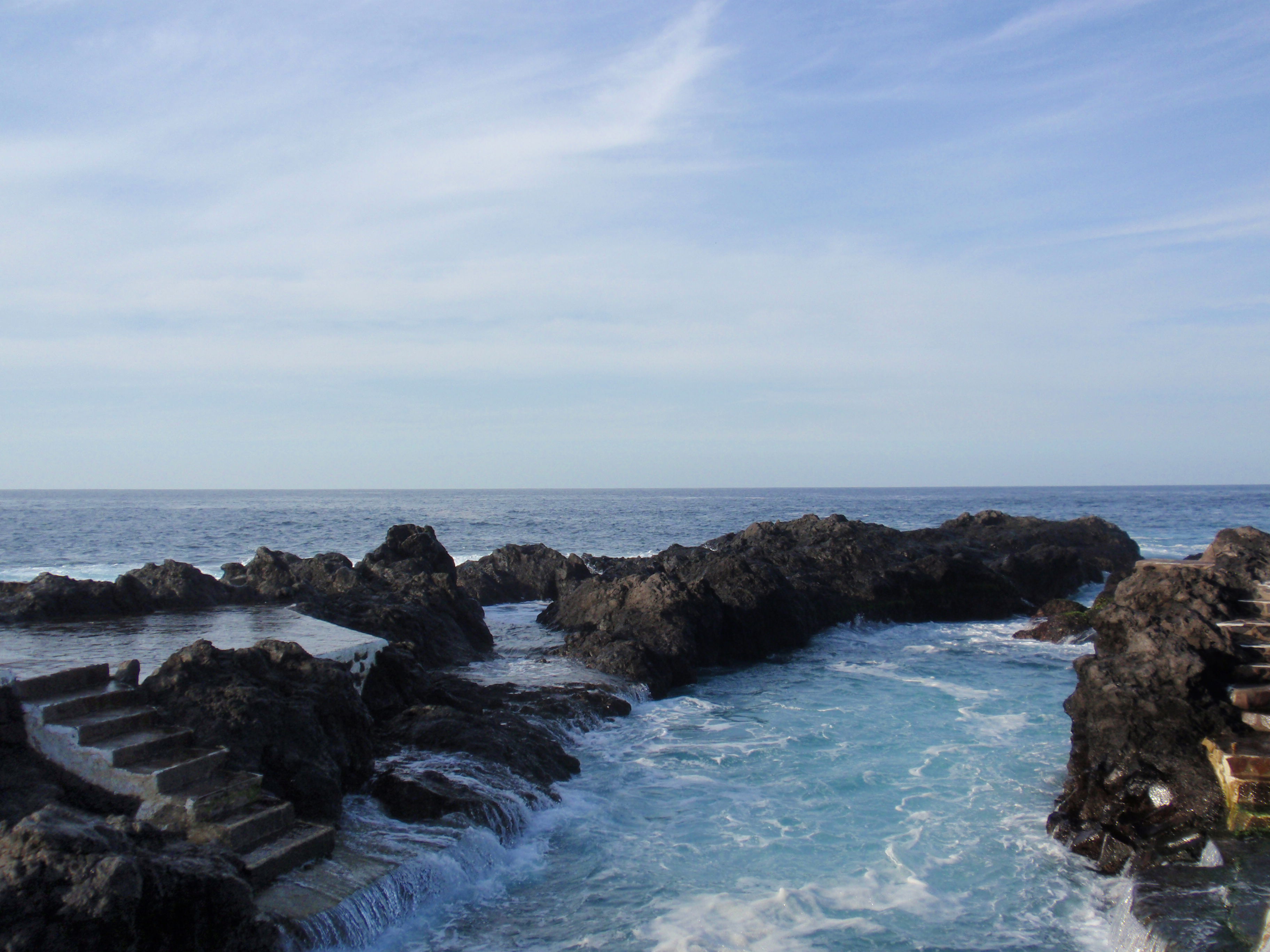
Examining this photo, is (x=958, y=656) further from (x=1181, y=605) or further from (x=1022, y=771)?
(x=1181, y=605)

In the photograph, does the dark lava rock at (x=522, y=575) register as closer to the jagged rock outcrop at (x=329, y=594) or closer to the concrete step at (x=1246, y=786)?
the jagged rock outcrop at (x=329, y=594)

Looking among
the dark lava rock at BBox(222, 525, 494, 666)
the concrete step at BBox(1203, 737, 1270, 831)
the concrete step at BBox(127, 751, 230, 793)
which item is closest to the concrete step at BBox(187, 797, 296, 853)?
the concrete step at BBox(127, 751, 230, 793)

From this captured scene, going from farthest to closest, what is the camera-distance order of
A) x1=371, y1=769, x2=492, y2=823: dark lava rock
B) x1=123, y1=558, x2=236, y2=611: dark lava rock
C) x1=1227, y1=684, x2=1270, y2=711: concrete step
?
x1=123, y1=558, x2=236, y2=611: dark lava rock → x1=371, y1=769, x2=492, y2=823: dark lava rock → x1=1227, y1=684, x2=1270, y2=711: concrete step

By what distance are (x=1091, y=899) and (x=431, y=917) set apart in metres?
5.29

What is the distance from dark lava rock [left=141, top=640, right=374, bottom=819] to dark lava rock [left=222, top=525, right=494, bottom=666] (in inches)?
193

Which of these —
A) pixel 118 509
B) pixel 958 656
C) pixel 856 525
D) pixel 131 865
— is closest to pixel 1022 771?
pixel 958 656

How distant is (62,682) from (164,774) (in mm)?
1512

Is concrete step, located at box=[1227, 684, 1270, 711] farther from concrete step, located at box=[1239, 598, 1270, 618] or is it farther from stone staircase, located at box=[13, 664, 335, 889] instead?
stone staircase, located at box=[13, 664, 335, 889]

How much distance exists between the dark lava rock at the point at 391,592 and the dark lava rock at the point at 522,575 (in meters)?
3.34

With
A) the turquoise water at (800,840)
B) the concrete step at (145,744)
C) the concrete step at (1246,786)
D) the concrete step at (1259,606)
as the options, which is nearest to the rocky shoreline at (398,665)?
the concrete step at (145,744)

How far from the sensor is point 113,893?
4.44 meters

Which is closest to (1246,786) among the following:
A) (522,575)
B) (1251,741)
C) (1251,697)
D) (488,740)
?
(1251,741)

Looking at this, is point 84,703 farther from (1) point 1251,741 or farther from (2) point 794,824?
(1) point 1251,741

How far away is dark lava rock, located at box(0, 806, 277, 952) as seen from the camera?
434cm
